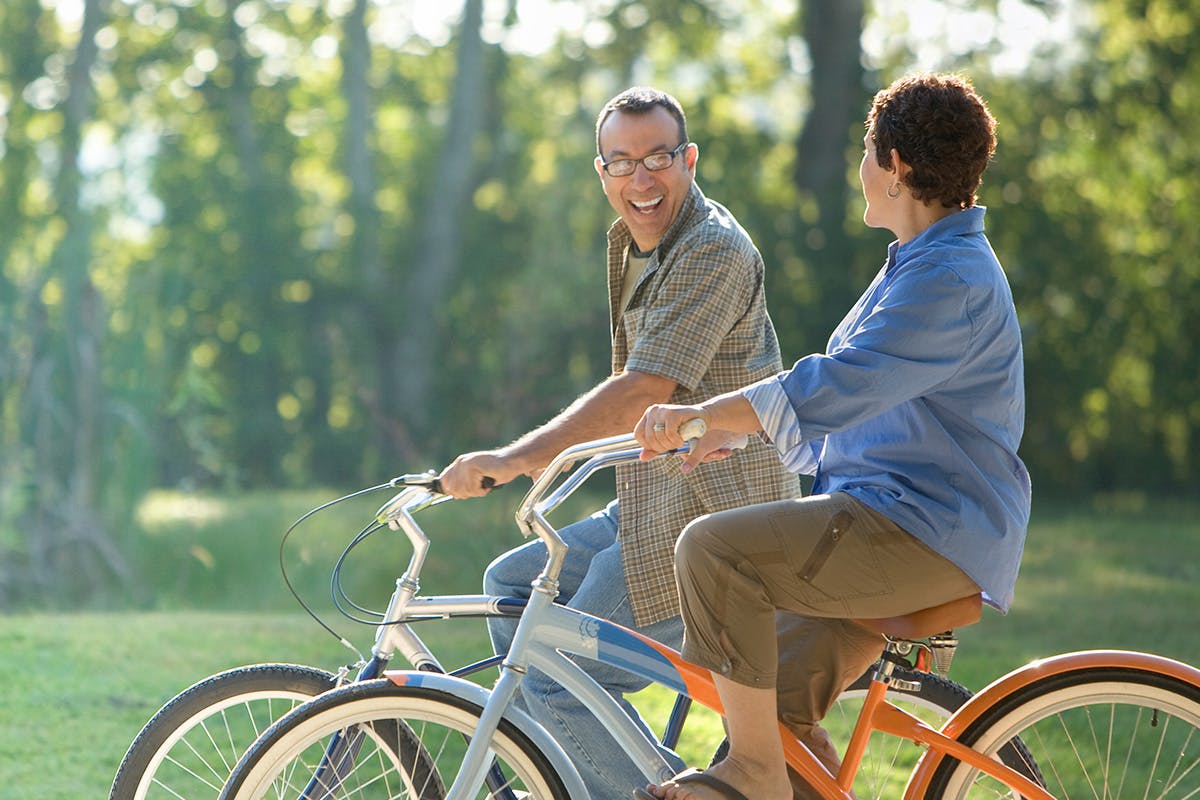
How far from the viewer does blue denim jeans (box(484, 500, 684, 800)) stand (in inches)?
123

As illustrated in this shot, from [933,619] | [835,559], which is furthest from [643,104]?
[933,619]

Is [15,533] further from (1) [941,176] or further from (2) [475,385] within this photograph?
(1) [941,176]

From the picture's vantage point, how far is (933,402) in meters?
2.72

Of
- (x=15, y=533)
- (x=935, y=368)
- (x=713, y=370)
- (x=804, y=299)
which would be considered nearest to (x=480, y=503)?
(x=15, y=533)

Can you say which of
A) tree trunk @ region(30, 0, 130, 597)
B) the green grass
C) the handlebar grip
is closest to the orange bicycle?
the handlebar grip

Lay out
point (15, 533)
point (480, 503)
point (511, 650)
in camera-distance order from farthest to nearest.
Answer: point (480, 503), point (15, 533), point (511, 650)

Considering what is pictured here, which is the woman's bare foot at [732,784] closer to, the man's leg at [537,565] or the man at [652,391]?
the man at [652,391]

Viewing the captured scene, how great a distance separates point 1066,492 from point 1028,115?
11.9 ft

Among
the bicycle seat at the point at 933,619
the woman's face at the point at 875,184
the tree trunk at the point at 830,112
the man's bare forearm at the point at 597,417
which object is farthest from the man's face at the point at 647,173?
the tree trunk at the point at 830,112

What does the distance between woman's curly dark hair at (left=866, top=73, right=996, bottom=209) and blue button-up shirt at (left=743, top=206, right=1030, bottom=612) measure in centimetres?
7

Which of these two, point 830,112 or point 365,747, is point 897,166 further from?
point 830,112

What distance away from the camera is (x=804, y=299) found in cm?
1455

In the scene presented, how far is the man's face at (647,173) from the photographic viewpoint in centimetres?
329

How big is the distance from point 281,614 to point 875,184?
6.94 metres
